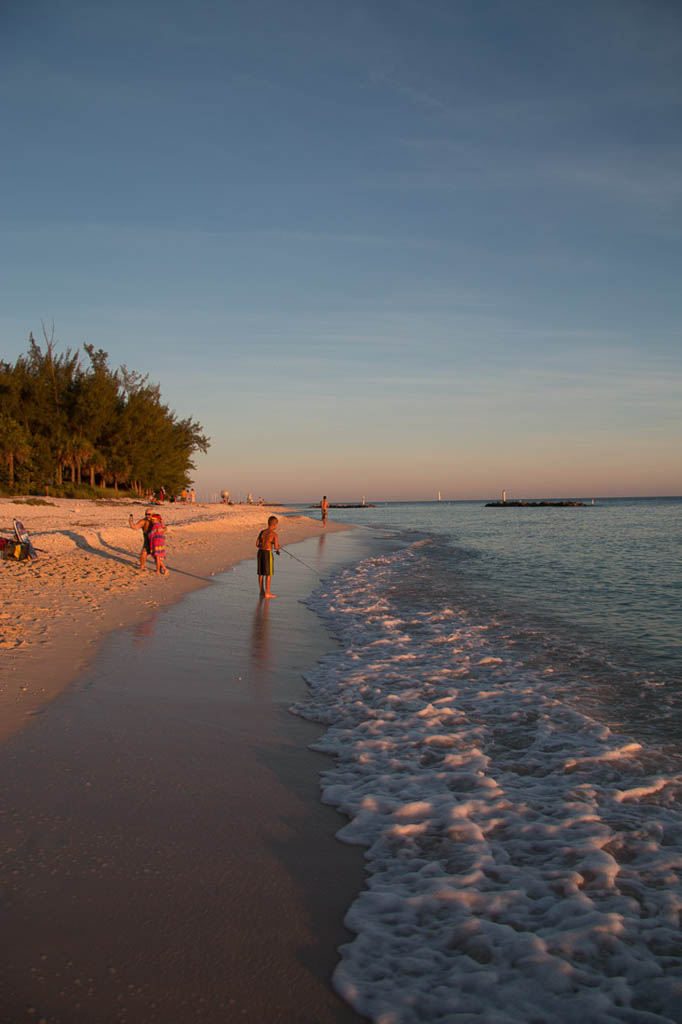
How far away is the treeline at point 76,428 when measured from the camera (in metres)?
40.3

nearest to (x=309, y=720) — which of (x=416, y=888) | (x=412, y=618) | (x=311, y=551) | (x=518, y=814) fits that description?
(x=518, y=814)

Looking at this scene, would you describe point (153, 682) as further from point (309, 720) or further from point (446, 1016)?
point (446, 1016)

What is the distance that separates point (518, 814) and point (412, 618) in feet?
25.8

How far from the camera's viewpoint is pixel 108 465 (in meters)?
50.3

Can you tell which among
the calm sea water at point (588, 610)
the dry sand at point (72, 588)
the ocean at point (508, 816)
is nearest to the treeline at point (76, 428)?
the dry sand at point (72, 588)

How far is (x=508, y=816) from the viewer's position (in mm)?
4445

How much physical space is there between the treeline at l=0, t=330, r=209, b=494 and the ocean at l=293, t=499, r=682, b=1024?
3610 centimetres

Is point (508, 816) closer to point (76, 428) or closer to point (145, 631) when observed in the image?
point (145, 631)

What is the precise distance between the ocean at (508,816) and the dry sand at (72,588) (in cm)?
310

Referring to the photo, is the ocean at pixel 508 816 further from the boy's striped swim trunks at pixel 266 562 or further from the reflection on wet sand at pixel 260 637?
the boy's striped swim trunks at pixel 266 562

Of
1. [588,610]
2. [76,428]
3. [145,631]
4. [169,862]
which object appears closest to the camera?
[169,862]

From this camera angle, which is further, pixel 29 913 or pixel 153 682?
pixel 153 682

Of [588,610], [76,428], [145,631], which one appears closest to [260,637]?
[145,631]

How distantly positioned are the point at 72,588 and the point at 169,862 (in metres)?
10.7
